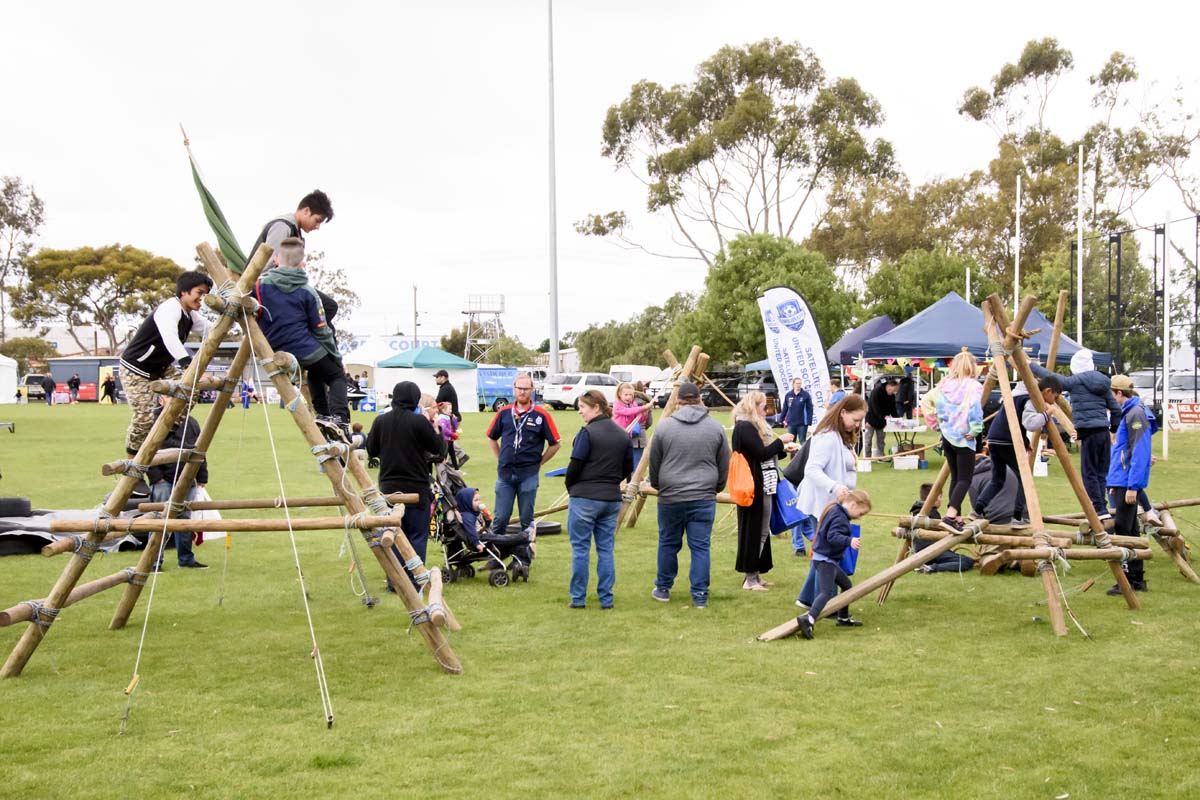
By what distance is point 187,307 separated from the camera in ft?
23.0

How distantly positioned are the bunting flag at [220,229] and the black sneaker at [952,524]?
5.74 m

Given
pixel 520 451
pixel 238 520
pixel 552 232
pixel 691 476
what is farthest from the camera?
pixel 552 232

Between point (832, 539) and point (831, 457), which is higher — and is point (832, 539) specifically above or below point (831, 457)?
below

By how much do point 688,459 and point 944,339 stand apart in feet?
46.7

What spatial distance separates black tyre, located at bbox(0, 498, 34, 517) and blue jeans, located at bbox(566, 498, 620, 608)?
22.2ft

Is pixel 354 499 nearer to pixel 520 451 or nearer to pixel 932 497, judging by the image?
pixel 520 451

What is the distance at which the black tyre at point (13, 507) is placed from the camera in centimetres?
1133

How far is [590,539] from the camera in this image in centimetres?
848

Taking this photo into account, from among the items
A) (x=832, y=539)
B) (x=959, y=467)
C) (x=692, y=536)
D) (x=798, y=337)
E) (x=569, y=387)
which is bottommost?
(x=692, y=536)

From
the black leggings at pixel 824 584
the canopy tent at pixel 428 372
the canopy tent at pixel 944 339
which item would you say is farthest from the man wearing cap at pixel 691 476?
the canopy tent at pixel 428 372

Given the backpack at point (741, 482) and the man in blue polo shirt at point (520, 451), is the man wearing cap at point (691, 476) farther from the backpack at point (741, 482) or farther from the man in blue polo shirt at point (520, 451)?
the man in blue polo shirt at point (520, 451)

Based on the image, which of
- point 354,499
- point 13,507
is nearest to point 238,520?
point 354,499

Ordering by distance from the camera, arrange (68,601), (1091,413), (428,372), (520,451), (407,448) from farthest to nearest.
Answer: (428,372), (520,451), (1091,413), (407,448), (68,601)

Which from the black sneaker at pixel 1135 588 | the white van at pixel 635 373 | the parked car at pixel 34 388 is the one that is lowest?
the black sneaker at pixel 1135 588
